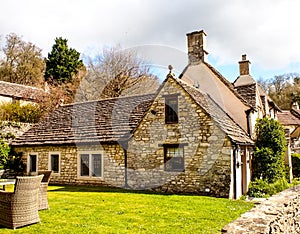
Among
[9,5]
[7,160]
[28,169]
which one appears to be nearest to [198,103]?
[9,5]

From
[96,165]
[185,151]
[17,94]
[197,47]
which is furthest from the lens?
[17,94]

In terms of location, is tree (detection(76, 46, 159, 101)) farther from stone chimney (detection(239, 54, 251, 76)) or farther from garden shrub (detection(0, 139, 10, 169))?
garden shrub (detection(0, 139, 10, 169))

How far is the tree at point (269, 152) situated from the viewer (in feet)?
55.5

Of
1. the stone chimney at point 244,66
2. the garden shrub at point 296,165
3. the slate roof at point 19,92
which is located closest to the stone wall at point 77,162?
the stone chimney at point 244,66

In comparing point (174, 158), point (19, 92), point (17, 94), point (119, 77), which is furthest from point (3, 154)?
point (19, 92)

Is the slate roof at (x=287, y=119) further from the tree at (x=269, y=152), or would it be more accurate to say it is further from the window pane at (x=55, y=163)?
the window pane at (x=55, y=163)

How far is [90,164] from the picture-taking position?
53.7 feet

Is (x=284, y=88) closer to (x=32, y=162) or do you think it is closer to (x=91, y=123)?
(x=91, y=123)

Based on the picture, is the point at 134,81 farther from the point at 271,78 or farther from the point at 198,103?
the point at 271,78

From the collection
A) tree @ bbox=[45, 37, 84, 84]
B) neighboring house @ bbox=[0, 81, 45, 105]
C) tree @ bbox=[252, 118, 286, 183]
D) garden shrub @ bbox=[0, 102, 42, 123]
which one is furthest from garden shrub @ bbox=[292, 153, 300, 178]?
tree @ bbox=[45, 37, 84, 84]

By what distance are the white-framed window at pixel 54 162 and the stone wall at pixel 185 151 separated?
196 inches

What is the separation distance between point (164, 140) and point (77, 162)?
555cm

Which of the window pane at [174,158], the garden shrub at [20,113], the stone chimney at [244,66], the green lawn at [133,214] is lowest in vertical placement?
the green lawn at [133,214]

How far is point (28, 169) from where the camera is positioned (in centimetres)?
1844
